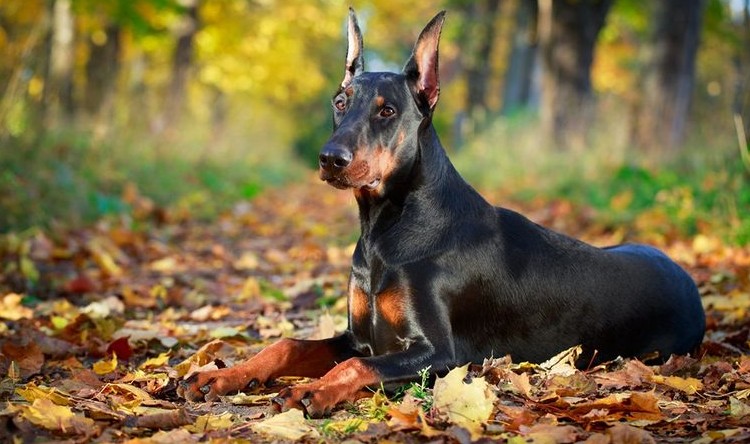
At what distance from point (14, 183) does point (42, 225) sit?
51 centimetres

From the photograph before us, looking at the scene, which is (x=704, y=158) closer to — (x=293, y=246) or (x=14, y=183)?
(x=293, y=246)

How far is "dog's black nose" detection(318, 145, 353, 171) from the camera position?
385 centimetres

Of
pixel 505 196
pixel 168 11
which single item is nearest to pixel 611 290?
pixel 505 196

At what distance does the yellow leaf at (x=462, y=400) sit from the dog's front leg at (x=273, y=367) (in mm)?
916

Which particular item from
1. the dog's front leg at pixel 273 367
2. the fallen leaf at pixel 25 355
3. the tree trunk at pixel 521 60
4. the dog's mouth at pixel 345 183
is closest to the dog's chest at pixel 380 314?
the dog's front leg at pixel 273 367

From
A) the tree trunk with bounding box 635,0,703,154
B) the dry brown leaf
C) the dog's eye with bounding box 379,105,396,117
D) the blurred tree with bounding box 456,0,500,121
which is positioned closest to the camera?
the dry brown leaf

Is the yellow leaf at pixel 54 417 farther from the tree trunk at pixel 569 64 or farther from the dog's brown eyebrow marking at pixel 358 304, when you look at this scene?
the tree trunk at pixel 569 64

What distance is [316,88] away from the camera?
36.1 meters

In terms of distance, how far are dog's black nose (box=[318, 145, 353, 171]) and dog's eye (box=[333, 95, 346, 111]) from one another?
1.58ft

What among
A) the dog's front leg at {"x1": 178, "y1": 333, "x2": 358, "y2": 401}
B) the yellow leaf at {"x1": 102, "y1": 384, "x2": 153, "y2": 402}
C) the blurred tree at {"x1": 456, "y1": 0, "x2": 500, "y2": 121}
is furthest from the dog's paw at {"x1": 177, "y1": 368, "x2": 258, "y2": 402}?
the blurred tree at {"x1": 456, "y1": 0, "x2": 500, "y2": 121}

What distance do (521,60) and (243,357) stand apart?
1066 inches

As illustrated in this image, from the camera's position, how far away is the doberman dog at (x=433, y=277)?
3.96 meters

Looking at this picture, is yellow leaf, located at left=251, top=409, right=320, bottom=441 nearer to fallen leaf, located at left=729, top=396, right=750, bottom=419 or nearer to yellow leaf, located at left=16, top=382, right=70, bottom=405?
yellow leaf, located at left=16, top=382, right=70, bottom=405

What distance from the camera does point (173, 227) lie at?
36.6 feet
